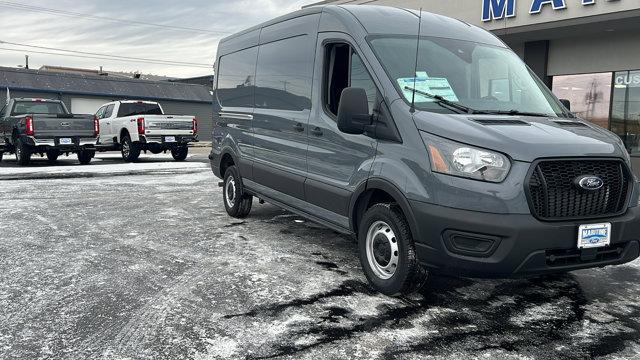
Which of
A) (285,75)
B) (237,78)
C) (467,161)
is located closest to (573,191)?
(467,161)

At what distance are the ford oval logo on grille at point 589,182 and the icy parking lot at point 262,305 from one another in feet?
3.30

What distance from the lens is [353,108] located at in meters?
4.12

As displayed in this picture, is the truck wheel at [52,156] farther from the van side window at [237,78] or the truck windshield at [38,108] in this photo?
the van side window at [237,78]

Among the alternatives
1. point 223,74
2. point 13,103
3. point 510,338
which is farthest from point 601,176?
point 13,103

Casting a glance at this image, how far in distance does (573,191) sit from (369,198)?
62.6 inches

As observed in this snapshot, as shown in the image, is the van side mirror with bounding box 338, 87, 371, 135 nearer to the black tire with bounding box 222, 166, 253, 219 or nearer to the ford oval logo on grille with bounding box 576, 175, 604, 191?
the ford oval logo on grille with bounding box 576, 175, 604, 191

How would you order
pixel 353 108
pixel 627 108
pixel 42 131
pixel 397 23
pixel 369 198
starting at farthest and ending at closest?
pixel 42 131 < pixel 627 108 < pixel 397 23 < pixel 369 198 < pixel 353 108

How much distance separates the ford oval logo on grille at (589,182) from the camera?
3.57 m

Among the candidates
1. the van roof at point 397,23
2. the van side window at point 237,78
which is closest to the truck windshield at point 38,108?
the van side window at point 237,78

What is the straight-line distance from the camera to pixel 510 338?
3500 millimetres

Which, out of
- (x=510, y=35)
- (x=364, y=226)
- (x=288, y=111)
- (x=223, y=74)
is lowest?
(x=364, y=226)

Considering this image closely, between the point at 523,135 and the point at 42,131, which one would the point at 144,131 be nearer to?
the point at 42,131

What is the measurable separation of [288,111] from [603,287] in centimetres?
349

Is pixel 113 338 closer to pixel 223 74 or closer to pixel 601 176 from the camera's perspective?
pixel 601 176
